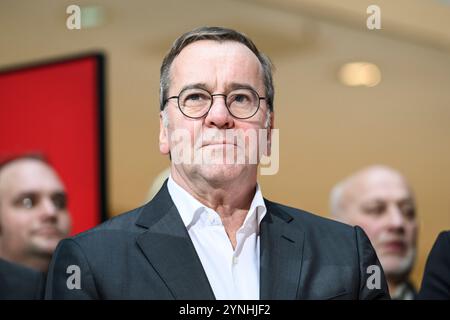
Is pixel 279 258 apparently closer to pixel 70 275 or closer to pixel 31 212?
pixel 70 275

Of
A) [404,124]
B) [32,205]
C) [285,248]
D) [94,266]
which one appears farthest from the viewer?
[404,124]

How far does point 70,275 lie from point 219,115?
42cm

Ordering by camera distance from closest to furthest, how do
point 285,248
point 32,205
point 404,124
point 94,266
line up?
point 94,266 → point 285,248 → point 32,205 → point 404,124

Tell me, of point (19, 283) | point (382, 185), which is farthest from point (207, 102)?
point (382, 185)

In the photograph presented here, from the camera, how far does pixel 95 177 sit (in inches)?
97.6

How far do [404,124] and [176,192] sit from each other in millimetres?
1301

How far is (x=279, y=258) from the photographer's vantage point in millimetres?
1493

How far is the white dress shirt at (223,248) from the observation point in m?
1.46

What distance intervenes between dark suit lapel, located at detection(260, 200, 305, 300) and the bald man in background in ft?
3.23

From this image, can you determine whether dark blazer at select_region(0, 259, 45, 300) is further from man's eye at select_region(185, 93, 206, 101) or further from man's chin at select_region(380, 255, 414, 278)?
man's chin at select_region(380, 255, 414, 278)

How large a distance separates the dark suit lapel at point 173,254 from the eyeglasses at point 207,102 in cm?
21
